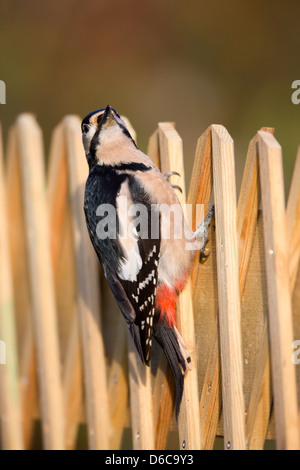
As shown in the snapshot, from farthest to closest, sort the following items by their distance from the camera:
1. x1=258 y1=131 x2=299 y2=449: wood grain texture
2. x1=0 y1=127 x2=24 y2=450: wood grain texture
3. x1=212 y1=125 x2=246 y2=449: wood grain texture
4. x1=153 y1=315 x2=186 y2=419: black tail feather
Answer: x1=0 y1=127 x2=24 y2=450: wood grain texture < x1=153 y1=315 x2=186 y2=419: black tail feather < x1=212 y1=125 x2=246 y2=449: wood grain texture < x1=258 y1=131 x2=299 y2=449: wood grain texture

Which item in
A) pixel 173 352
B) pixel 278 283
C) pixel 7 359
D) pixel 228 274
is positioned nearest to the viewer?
pixel 278 283

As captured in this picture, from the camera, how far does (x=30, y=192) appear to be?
2637 millimetres

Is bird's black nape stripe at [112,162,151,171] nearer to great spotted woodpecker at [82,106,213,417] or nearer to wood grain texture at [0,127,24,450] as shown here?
great spotted woodpecker at [82,106,213,417]

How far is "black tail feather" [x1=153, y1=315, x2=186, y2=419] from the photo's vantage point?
6.64 ft

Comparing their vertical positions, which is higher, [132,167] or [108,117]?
[108,117]

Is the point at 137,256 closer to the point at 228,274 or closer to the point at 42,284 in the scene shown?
the point at 228,274

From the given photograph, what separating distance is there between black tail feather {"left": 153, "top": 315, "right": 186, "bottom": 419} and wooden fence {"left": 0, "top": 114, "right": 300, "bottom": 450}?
4 centimetres

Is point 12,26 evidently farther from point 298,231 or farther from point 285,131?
point 298,231

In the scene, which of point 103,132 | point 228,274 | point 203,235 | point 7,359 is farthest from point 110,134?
point 7,359

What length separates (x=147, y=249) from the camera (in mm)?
2041

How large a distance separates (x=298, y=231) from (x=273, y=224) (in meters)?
0.11

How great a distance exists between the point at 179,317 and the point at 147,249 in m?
0.29

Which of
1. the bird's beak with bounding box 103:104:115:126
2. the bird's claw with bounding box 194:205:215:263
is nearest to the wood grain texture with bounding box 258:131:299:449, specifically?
the bird's claw with bounding box 194:205:215:263

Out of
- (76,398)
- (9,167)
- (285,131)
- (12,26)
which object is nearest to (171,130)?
(9,167)
